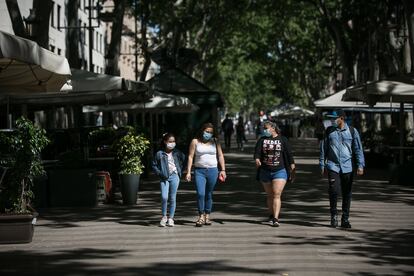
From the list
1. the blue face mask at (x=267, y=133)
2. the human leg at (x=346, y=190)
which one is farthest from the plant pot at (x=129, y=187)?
the human leg at (x=346, y=190)

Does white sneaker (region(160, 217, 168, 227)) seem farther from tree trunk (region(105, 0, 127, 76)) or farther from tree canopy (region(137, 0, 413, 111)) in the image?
tree trunk (region(105, 0, 127, 76))

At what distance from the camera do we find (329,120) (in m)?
11.1

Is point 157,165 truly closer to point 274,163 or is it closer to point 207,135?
point 207,135

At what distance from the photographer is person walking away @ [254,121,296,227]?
10961 millimetres

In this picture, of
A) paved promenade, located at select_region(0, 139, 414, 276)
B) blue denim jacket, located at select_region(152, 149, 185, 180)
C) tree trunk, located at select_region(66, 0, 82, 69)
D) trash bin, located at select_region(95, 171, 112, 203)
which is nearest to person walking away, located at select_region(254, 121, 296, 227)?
paved promenade, located at select_region(0, 139, 414, 276)

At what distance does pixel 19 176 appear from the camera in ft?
31.8

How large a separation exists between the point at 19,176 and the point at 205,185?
9.11 ft

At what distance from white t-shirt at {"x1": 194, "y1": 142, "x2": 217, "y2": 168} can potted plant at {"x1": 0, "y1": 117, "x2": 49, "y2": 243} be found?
2.28 m

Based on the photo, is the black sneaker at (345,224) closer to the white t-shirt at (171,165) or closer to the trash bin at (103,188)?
the white t-shirt at (171,165)

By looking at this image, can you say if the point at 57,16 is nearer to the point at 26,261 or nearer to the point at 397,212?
the point at 397,212

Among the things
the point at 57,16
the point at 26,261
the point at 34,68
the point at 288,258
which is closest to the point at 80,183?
the point at 34,68

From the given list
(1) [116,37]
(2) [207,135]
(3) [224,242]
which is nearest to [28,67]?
(2) [207,135]

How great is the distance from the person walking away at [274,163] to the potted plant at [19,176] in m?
3.09

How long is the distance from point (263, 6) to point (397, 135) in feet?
55.6
